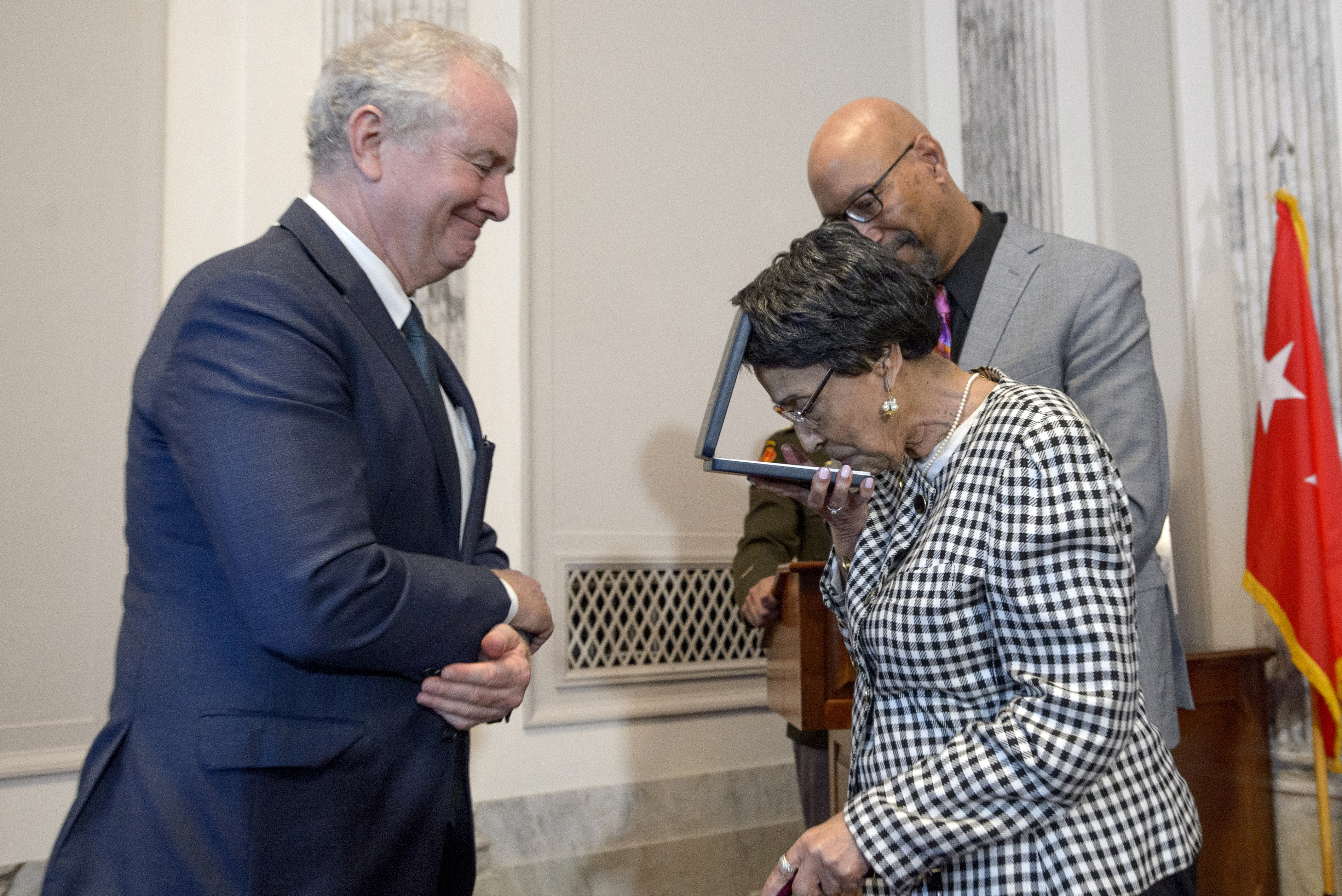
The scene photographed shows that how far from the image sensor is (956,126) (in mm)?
4914

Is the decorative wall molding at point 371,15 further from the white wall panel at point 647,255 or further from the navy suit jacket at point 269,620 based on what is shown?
the navy suit jacket at point 269,620

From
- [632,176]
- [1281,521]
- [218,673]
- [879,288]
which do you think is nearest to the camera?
[218,673]

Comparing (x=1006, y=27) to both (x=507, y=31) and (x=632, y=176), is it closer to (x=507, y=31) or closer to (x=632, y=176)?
(x=632, y=176)

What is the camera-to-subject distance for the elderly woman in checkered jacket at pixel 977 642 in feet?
4.33

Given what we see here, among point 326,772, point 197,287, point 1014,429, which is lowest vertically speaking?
point 326,772

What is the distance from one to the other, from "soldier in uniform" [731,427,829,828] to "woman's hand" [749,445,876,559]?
1.07m

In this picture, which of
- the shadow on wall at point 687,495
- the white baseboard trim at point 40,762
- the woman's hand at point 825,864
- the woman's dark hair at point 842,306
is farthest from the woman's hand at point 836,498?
the white baseboard trim at point 40,762

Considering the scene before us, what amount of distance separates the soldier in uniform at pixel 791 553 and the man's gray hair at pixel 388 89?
1.57m

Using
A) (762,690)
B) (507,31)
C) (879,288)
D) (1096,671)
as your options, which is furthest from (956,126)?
(1096,671)

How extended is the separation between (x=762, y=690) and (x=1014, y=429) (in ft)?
9.60

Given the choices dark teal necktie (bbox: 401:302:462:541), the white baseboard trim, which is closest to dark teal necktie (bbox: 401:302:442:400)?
dark teal necktie (bbox: 401:302:462:541)

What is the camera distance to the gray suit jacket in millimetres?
2025

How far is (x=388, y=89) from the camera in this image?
1.64 m

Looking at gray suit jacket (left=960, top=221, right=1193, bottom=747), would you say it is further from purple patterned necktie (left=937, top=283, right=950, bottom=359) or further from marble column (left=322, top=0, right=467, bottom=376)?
marble column (left=322, top=0, right=467, bottom=376)
